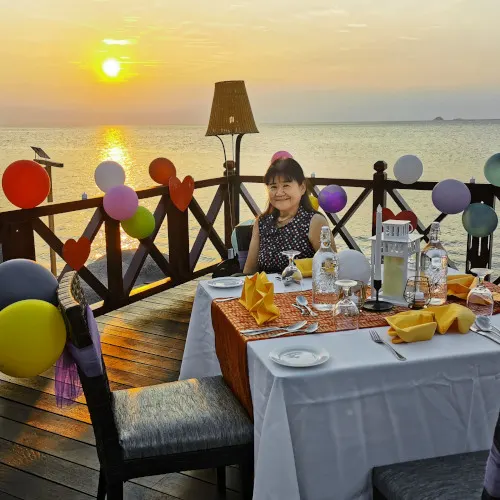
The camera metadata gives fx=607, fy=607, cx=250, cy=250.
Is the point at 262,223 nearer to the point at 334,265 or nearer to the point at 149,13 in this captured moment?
the point at 334,265

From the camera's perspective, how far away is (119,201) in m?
3.87

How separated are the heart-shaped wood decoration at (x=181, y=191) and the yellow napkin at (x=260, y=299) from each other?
96.0 inches

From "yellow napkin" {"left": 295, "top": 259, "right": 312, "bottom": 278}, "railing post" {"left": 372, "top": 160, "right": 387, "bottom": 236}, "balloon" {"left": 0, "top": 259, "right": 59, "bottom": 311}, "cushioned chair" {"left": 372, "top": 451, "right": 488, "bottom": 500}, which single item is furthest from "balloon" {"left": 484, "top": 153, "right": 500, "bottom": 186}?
"balloon" {"left": 0, "top": 259, "right": 59, "bottom": 311}

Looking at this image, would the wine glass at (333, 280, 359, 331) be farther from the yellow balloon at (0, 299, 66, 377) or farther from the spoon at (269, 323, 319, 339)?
the yellow balloon at (0, 299, 66, 377)

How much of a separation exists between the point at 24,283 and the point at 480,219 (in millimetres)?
3003

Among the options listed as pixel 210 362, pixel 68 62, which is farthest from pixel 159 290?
pixel 68 62

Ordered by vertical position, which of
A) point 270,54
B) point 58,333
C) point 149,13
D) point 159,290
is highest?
point 270,54

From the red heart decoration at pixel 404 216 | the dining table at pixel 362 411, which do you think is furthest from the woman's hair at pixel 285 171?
the dining table at pixel 362 411

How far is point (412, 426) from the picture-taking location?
1619mm

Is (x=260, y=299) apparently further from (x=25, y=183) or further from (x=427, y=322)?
(x=25, y=183)

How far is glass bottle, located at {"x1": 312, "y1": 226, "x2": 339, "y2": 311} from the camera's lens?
6.85ft

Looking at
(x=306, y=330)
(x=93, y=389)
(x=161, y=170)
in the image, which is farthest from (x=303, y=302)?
(x=161, y=170)

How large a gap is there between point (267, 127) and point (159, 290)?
177ft

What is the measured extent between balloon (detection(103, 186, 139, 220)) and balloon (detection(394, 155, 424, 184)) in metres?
1.88
